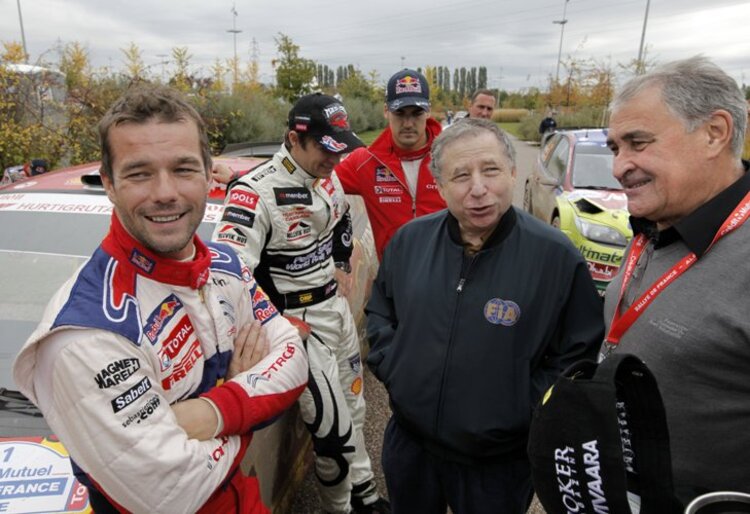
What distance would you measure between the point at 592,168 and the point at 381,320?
5.40 meters

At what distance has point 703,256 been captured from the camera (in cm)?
139

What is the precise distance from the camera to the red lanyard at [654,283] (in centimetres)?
137

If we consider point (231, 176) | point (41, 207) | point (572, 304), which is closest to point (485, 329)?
point (572, 304)

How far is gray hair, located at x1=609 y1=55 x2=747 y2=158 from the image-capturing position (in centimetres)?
144

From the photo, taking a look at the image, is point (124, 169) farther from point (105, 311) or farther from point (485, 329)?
point (485, 329)

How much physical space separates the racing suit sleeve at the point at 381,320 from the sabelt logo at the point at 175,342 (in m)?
0.81

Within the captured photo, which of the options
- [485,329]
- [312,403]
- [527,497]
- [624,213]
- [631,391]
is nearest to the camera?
[631,391]

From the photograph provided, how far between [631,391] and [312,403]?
1.59 m

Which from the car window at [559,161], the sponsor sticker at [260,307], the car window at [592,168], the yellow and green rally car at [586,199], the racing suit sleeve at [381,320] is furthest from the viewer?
the car window at [559,161]

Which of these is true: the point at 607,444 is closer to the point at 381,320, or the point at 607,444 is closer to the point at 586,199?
the point at 381,320

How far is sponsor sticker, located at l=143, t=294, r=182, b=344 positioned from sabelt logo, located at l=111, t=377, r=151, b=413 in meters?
0.11

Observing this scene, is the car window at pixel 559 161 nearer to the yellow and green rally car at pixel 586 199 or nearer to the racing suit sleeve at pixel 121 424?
the yellow and green rally car at pixel 586 199

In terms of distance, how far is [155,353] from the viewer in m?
1.29

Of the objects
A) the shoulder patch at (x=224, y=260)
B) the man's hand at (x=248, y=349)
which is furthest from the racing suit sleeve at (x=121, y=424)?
the shoulder patch at (x=224, y=260)
